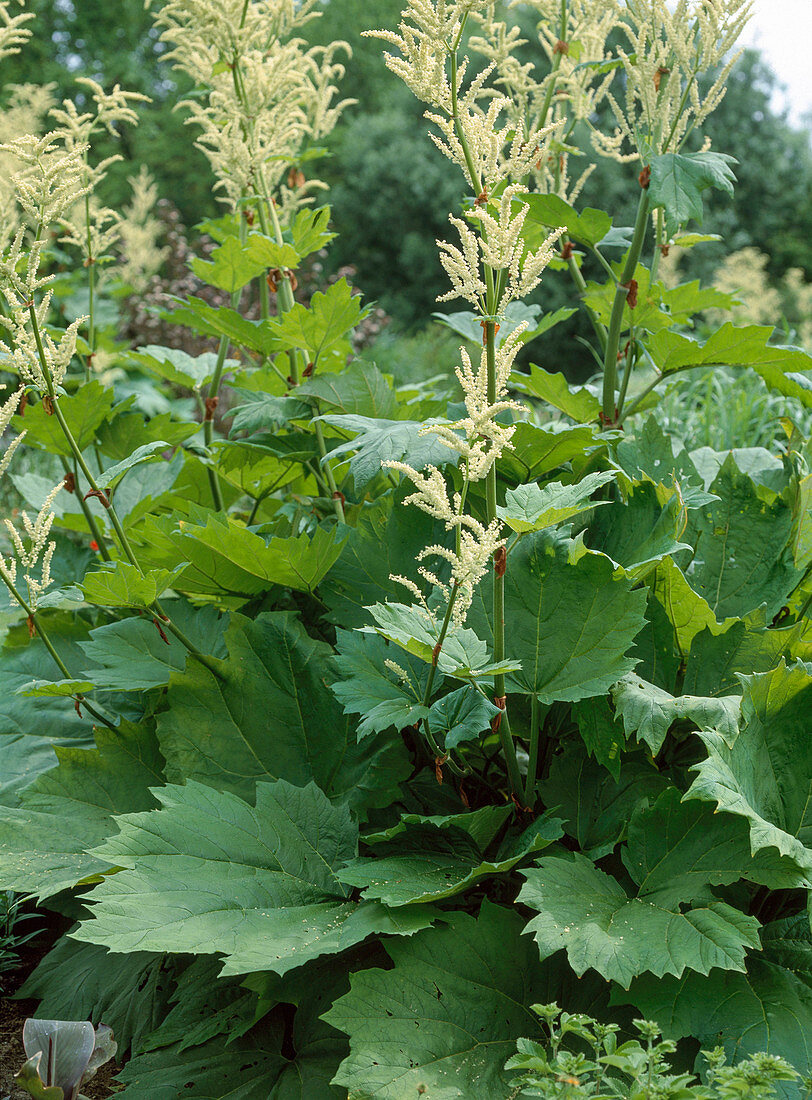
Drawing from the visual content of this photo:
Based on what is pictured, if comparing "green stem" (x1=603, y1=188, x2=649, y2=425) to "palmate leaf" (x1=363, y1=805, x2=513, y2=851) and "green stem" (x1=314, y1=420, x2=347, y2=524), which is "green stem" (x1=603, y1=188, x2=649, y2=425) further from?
"palmate leaf" (x1=363, y1=805, x2=513, y2=851)

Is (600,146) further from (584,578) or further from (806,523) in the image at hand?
(584,578)

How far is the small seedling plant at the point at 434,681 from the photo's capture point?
1.27 meters

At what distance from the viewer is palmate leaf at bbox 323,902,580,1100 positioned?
1.22m

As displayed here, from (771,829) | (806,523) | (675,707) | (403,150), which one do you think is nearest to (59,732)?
(675,707)

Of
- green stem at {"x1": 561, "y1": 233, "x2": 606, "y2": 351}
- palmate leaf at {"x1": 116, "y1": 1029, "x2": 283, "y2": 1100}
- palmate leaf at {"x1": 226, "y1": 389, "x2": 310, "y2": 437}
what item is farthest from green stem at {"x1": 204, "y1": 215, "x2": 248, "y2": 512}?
palmate leaf at {"x1": 116, "y1": 1029, "x2": 283, "y2": 1100}

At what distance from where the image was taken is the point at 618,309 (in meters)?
1.94

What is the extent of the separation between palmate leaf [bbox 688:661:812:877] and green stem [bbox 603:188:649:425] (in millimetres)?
846

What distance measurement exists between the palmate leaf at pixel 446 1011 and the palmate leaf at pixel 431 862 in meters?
0.07

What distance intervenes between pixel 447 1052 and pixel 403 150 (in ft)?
57.1

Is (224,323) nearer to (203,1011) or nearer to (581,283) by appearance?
(581,283)

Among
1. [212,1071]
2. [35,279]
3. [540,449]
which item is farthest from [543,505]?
[212,1071]

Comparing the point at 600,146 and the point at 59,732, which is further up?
the point at 600,146

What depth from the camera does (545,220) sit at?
1927 mm

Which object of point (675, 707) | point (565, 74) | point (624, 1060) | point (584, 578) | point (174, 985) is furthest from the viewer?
point (565, 74)
